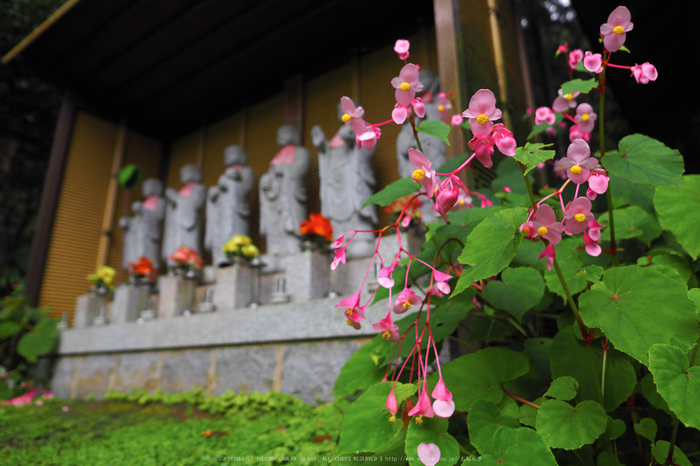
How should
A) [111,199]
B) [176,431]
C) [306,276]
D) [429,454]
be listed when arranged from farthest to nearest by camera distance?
[111,199], [306,276], [176,431], [429,454]

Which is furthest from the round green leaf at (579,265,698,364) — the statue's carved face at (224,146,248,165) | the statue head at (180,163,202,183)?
the statue head at (180,163,202,183)

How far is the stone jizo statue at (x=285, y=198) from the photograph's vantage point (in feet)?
15.6

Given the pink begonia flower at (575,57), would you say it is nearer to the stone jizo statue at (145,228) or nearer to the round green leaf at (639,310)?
the round green leaf at (639,310)

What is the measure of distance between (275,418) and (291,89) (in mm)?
4509

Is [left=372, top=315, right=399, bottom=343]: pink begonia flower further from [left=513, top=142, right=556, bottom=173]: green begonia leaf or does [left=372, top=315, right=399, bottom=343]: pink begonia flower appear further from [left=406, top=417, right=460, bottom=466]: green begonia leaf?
[left=513, top=142, right=556, bottom=173]: green begonia leaf

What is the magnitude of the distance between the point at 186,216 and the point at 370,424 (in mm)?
5124

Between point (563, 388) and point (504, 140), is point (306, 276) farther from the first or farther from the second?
point (504, 140)

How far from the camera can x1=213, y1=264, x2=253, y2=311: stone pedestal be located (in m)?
3.68

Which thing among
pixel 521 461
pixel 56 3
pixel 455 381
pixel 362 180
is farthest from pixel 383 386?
pixel 56 3

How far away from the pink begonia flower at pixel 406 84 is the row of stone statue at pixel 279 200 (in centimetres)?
247

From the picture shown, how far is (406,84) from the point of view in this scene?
939 millimetres

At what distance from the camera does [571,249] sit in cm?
100

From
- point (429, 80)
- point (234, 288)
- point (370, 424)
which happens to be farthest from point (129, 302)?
point (370, 424)

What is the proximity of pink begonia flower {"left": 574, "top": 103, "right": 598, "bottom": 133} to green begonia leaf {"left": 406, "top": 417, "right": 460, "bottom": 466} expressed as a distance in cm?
96
